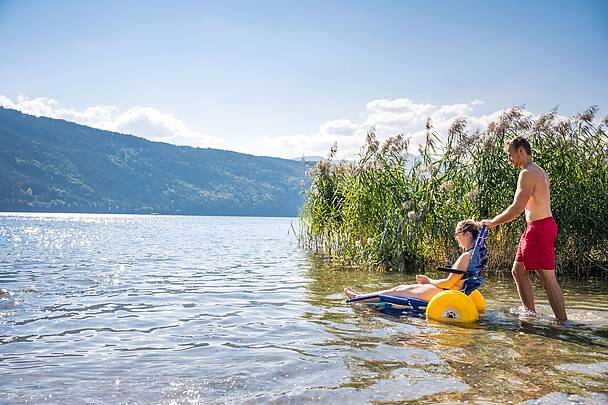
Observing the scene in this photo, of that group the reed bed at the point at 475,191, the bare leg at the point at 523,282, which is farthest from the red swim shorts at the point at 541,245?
the reed bed at the point at 475,191

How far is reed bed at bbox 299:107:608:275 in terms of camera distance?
37.9 ft

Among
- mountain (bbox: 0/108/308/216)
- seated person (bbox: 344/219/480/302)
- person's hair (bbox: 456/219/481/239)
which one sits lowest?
seated person (bbox: 344/219/480/302)

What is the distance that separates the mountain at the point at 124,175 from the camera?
376 feet

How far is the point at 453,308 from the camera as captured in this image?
7.18 meters

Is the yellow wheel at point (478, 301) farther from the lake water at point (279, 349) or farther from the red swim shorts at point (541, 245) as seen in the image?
the red swim shorts at point (541, 245)

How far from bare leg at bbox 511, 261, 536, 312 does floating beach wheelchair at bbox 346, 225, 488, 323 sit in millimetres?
477

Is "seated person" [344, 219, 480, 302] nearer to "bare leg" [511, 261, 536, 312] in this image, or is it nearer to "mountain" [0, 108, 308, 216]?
"bare leg" [511, 261, 536, 312]

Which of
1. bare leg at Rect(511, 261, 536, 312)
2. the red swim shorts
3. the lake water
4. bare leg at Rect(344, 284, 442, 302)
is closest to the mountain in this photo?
the lake water

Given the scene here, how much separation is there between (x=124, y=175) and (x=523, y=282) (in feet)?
458

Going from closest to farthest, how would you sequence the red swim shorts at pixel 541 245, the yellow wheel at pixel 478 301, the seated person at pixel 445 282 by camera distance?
1. the red swim shorts at pixel 541 245
2. the seated person at pixel 445 282
3. the yellow wheel at pixel 478 301

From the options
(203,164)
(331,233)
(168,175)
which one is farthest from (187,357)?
(203,164)

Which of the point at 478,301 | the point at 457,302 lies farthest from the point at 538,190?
the point at 478,301

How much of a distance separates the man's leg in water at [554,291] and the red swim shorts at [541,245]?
102 millimetres

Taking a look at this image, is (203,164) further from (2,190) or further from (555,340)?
(555,340)
